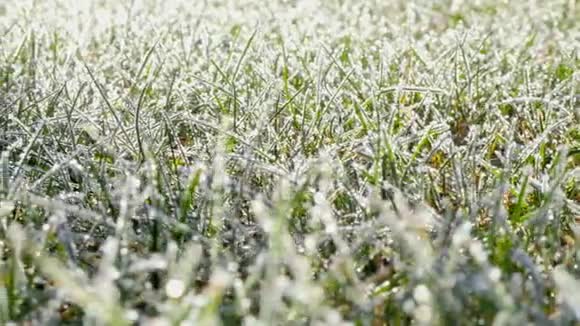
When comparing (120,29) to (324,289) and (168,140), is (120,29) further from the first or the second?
(324,289)

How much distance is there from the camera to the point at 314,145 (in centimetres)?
154

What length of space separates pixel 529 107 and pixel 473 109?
0.11 metres

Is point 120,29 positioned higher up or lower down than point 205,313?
lower down

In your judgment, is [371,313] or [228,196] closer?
[371,313]

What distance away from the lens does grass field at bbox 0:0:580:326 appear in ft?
2.81

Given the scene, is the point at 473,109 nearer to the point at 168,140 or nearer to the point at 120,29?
the point at 168,140

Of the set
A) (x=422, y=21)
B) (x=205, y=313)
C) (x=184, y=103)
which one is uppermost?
(x=205, y=313)

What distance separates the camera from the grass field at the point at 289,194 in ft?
2.81

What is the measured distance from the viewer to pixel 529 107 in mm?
1790

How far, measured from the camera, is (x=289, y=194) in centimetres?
117

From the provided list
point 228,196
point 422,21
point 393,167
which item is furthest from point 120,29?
point 393,167

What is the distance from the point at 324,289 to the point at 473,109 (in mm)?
925

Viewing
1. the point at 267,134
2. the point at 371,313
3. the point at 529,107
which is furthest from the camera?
the point at 529,107

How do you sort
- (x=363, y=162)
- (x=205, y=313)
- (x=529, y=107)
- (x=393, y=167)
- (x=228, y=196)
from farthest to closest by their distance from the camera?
(x=529, y=107) < (x=363, y=162) < (x=228, y=196) < (x=393, y=167) < (x=205, y=313)
